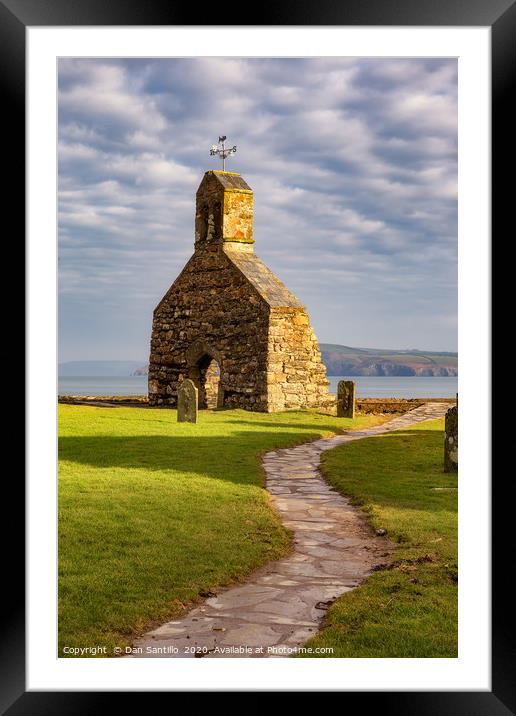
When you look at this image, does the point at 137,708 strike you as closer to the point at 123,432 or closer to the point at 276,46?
the point at 276,46

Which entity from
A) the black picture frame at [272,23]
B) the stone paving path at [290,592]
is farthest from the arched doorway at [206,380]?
the black picture frame at [272,23]

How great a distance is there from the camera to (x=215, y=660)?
13.9ft

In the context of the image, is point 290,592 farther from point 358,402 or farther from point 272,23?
point 358,402

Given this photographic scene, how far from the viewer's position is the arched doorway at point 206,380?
24.8 m

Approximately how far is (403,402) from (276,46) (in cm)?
2066

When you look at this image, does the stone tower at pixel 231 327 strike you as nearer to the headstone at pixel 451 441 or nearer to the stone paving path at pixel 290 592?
the headstone at pixel 451 441

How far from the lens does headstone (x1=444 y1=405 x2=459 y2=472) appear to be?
10305 millimetres

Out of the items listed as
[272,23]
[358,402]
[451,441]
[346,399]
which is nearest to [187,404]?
[346,399]

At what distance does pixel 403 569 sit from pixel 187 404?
36.0 feet

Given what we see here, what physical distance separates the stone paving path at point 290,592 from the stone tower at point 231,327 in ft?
41.9

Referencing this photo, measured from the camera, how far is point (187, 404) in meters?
16.5

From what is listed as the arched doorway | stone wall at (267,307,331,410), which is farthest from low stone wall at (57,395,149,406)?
stone wall at (267,307,331,410)
